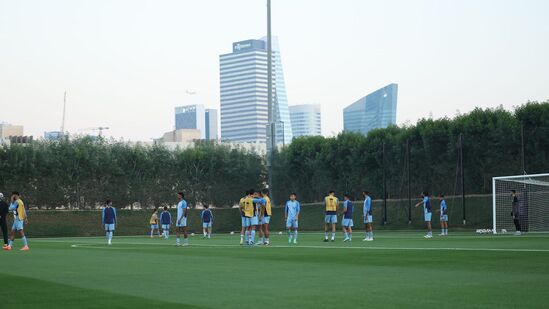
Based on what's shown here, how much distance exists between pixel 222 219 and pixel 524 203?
3582cm

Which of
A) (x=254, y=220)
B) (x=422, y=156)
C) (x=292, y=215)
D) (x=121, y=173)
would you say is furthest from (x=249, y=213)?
(x=121, y=173)

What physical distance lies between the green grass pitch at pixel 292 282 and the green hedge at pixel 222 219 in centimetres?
3486

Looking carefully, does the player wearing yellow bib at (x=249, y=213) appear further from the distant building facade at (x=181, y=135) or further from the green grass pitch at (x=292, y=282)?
the distant building facade at (x=181, y=135)

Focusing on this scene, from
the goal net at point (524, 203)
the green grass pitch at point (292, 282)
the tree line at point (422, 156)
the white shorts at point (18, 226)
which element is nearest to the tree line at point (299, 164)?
the tree line at point (422, 156)

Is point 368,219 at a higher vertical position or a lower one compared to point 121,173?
lower

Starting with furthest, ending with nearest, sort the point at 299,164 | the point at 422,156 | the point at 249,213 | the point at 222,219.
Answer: the point at 299,164 → the point at 222,219 → the point at 422,156 → the point at 249,213

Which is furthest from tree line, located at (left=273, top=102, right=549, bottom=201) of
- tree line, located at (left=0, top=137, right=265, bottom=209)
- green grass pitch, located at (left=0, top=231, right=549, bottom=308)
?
green grass pitch, located at (left=0, top=231, right=549, bottom=308)

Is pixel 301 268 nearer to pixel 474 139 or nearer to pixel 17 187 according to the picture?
pixel 474 139

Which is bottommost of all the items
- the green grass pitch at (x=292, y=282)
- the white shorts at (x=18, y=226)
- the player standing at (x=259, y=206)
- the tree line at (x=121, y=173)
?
the green grass pitch at (x=292, y=282)

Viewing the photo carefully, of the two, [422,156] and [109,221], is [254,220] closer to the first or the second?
[109,221]

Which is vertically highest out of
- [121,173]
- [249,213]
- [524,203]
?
[121,173]

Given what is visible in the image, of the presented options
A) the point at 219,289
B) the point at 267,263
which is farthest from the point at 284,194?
the point at 219,289

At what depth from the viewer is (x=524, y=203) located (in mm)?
42656

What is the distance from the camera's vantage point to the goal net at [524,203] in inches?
1665
